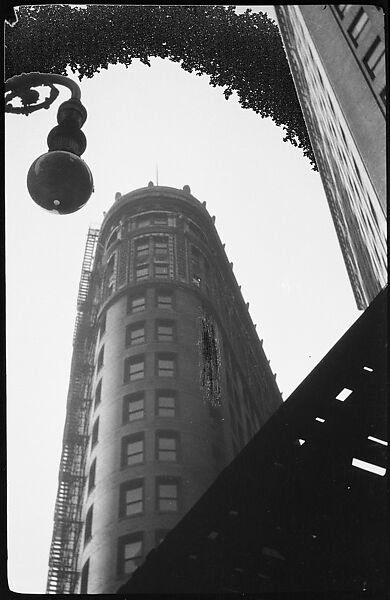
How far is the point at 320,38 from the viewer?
9.98 metres

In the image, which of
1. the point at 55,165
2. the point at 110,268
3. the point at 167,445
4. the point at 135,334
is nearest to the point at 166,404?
the point at 167,445

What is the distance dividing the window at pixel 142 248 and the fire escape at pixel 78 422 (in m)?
1.54

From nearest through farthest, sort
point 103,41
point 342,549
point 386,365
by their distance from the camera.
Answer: point 342,549, point 386,365, point 103,41

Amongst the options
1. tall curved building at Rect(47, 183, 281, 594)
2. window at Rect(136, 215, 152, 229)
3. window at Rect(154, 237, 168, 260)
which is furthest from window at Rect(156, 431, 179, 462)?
window at Rect(136, 215, 152, 229)

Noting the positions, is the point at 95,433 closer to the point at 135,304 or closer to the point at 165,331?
the point at 165,331

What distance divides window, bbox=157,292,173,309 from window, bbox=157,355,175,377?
1.49 metres

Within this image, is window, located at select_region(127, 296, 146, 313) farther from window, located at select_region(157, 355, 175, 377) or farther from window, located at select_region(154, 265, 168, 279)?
window, located at select_region(157, 355, 175, 377)

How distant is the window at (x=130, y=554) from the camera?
717 cm

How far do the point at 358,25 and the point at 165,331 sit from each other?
9.09m

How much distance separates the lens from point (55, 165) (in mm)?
3883

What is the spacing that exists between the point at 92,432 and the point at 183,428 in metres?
3.76

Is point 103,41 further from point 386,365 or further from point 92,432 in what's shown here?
point 92,432

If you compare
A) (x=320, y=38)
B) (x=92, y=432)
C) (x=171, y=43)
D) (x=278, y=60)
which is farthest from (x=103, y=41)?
(x=92, y=432)

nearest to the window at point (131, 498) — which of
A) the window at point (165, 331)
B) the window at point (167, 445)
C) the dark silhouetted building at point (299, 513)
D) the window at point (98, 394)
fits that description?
the window at point (167, 445)
